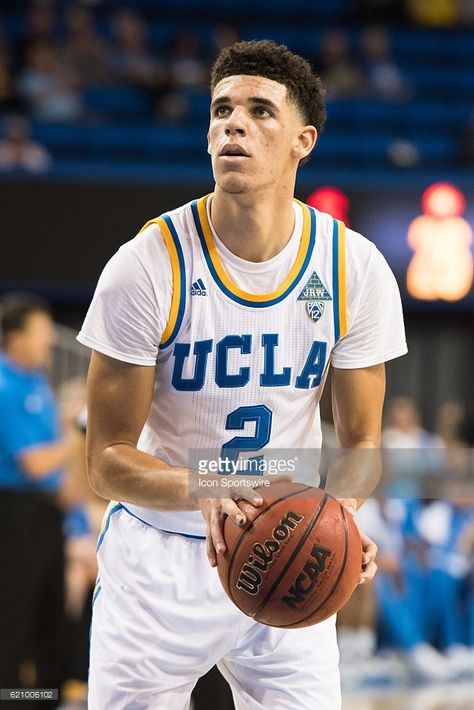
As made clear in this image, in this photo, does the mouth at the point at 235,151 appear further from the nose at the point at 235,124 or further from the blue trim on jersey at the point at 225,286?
the blue trim on jersey at the point at 225,286

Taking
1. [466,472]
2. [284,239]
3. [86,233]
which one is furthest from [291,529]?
[86,233]

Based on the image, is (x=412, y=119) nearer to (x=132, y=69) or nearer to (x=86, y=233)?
(x=132, y=69)

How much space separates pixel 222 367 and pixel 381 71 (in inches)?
368

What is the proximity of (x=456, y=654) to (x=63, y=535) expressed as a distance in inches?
96.0

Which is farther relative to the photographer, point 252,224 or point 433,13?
point 433,13

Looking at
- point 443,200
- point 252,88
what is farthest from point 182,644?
point 443,200

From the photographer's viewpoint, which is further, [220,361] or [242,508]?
[220,361]

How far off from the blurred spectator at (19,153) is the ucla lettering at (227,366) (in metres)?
6.87

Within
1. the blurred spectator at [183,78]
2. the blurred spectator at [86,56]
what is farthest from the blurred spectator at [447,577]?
the blurred spectator at [86,56]

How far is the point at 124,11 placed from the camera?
12.4 m

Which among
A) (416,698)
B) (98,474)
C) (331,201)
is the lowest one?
(416,698)

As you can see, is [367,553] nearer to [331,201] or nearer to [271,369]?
[271,369]

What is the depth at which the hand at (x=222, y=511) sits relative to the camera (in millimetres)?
2910

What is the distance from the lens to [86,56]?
37.6 feet
